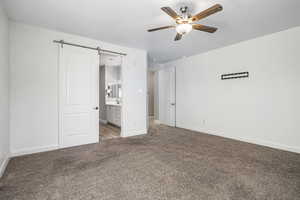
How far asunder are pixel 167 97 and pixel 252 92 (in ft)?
9.93

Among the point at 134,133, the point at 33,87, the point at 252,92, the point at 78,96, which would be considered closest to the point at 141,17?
the point at 78,96

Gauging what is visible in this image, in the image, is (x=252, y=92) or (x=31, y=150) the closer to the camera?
(x=31, y=150)

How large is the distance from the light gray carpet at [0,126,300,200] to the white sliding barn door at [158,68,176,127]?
2.55 m

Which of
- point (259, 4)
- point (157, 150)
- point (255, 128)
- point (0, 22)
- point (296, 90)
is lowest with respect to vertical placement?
point (157, 150)

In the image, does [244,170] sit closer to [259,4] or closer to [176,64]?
[259,4]

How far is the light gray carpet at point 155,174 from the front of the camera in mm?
1702

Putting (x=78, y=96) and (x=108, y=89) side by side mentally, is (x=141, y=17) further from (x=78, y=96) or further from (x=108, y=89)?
(x=108, y=89)

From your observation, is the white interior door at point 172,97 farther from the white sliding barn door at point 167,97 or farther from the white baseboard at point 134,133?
the white baseboard at point 134,133

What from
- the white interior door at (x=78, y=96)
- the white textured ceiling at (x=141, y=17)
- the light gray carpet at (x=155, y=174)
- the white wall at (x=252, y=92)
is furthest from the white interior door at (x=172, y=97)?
the white interior door at (x=78, y=96)

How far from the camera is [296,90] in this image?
2971 mm

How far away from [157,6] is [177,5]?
12.6 inches

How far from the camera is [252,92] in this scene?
11.8 feet

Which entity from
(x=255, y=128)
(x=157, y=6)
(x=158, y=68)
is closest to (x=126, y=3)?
(x=157, y=6)

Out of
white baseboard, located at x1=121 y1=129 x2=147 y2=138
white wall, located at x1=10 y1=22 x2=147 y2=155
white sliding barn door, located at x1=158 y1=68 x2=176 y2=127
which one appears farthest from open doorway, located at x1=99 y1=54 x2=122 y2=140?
white wall, located at x1=10 y1=22 x2=147 y2=155
